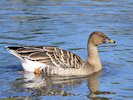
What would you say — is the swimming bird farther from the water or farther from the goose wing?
the water

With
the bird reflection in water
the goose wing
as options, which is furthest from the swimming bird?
the bird reflection in water

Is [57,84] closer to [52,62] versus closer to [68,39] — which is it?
[52,62]

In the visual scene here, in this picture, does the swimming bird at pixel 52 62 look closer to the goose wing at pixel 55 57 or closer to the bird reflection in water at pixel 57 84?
the goose wing at pixel 55 57

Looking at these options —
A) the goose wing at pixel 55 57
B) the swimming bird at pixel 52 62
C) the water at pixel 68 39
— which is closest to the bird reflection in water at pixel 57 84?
the water at pixel 68 39

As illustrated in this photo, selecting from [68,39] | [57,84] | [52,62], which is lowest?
[57,84]

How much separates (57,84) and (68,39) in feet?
16.1

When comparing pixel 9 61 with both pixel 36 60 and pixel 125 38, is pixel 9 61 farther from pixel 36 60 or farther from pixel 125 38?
pixel 125 38

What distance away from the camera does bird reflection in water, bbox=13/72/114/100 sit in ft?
48.1

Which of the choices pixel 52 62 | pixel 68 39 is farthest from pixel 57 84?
pixel 68 39

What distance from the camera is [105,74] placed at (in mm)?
16938

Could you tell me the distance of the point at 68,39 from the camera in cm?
2038

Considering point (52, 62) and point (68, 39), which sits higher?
point (68, 39)

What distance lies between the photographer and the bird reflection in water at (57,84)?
1467cm

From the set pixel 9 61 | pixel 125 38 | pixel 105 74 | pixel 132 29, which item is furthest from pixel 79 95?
pixel 132 29
